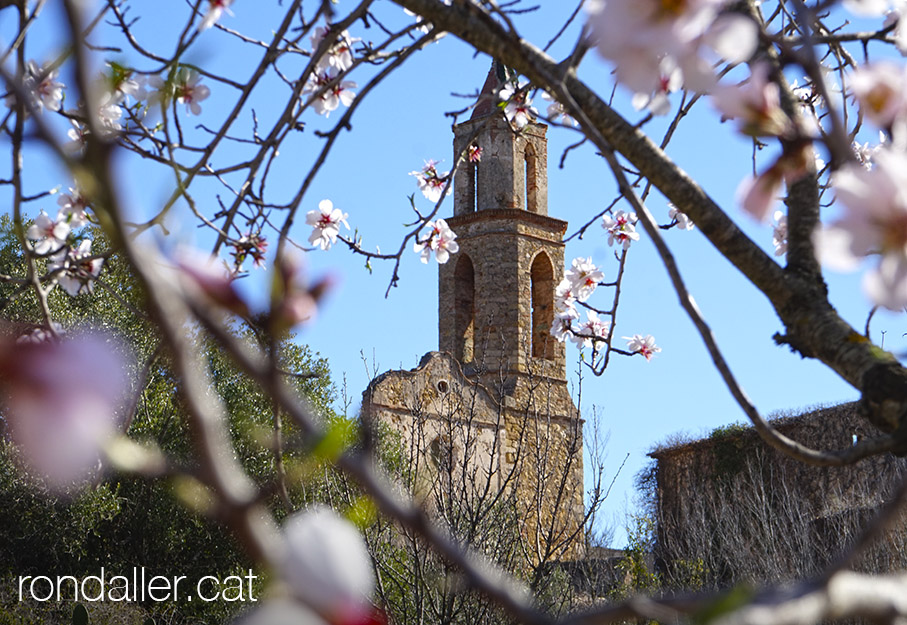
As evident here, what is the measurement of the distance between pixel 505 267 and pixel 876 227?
15704mm

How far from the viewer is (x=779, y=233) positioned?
2.25m

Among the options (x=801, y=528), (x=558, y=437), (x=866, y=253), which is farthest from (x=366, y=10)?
(x=558, y=437)

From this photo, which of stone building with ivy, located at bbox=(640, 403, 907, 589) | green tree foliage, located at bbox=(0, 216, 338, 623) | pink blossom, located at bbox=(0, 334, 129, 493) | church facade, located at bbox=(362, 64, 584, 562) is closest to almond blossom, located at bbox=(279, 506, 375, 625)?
pink blossom, located at bbox=(0, 334, 129, 493)

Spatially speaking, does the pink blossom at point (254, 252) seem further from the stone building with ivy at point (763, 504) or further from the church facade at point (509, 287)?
the church facade at point (509, 287)

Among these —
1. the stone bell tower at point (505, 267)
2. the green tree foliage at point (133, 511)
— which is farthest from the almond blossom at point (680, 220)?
the stone bell tower at point (505, 267)

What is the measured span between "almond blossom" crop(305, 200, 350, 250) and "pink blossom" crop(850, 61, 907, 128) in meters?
2.28

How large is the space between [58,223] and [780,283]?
1719 mm

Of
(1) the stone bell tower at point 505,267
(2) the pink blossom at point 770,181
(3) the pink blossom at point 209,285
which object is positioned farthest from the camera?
(1) the stone bell tower at point 505,267

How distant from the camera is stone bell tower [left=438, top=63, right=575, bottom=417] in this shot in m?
16.0

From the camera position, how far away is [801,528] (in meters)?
11.6

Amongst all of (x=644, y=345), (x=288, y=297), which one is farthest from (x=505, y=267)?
(x=288, y=297)

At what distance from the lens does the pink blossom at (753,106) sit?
82cm

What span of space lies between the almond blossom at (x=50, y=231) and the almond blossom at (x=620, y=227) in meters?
1.94

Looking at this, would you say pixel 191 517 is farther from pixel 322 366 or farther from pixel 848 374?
pixel 848 374
